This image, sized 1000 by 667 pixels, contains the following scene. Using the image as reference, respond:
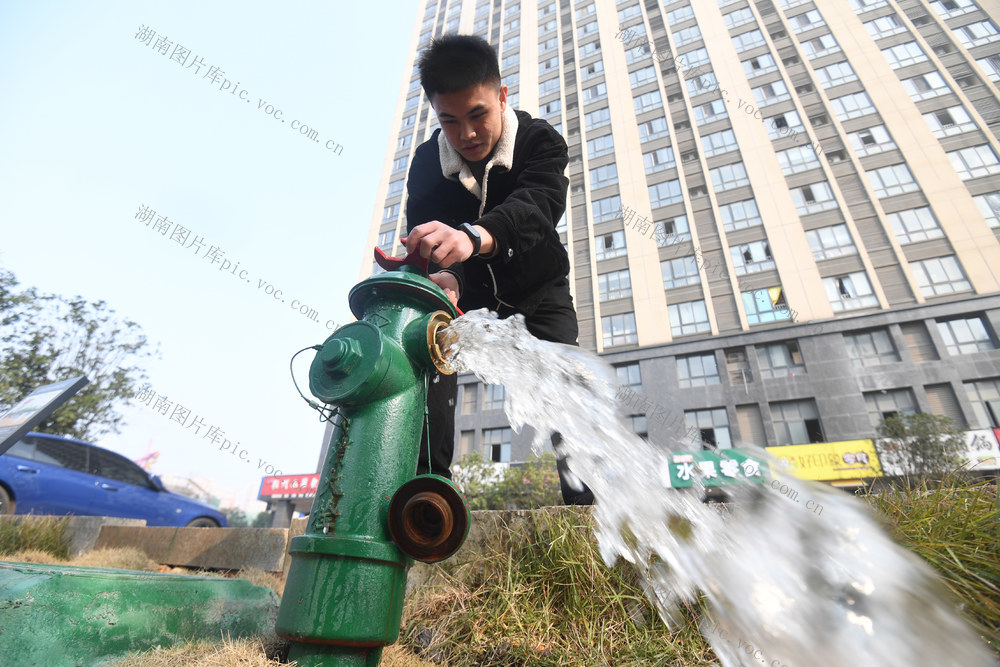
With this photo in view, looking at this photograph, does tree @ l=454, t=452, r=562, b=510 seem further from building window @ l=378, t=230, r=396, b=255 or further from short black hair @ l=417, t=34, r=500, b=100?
building window @ l=378, t=230, r=396, b=255

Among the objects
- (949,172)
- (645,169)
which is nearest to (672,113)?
(645,169)

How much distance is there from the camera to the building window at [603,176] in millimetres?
25547

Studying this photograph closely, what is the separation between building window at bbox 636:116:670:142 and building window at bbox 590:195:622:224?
4.16 meters

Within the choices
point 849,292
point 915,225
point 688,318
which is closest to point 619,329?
point 688,318

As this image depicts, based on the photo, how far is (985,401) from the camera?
15.4 meters

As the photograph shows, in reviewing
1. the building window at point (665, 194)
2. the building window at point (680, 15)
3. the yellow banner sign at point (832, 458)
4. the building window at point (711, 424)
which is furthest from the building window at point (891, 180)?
the building window at point (680, 15)

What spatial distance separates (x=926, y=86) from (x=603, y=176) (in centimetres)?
1480

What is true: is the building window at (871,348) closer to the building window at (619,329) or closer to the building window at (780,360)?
the building window at (780,360)

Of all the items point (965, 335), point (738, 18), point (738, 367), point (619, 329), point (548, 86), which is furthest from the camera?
point (548, 86)

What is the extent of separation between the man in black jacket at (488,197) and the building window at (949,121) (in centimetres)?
2681

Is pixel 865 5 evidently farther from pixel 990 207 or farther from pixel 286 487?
pixel 286 487

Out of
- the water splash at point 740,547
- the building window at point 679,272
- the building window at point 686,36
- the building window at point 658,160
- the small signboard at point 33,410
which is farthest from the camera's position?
the building window at point 686,36

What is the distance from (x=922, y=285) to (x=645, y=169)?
43.7 feet

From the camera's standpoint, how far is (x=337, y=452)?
1.17 m
